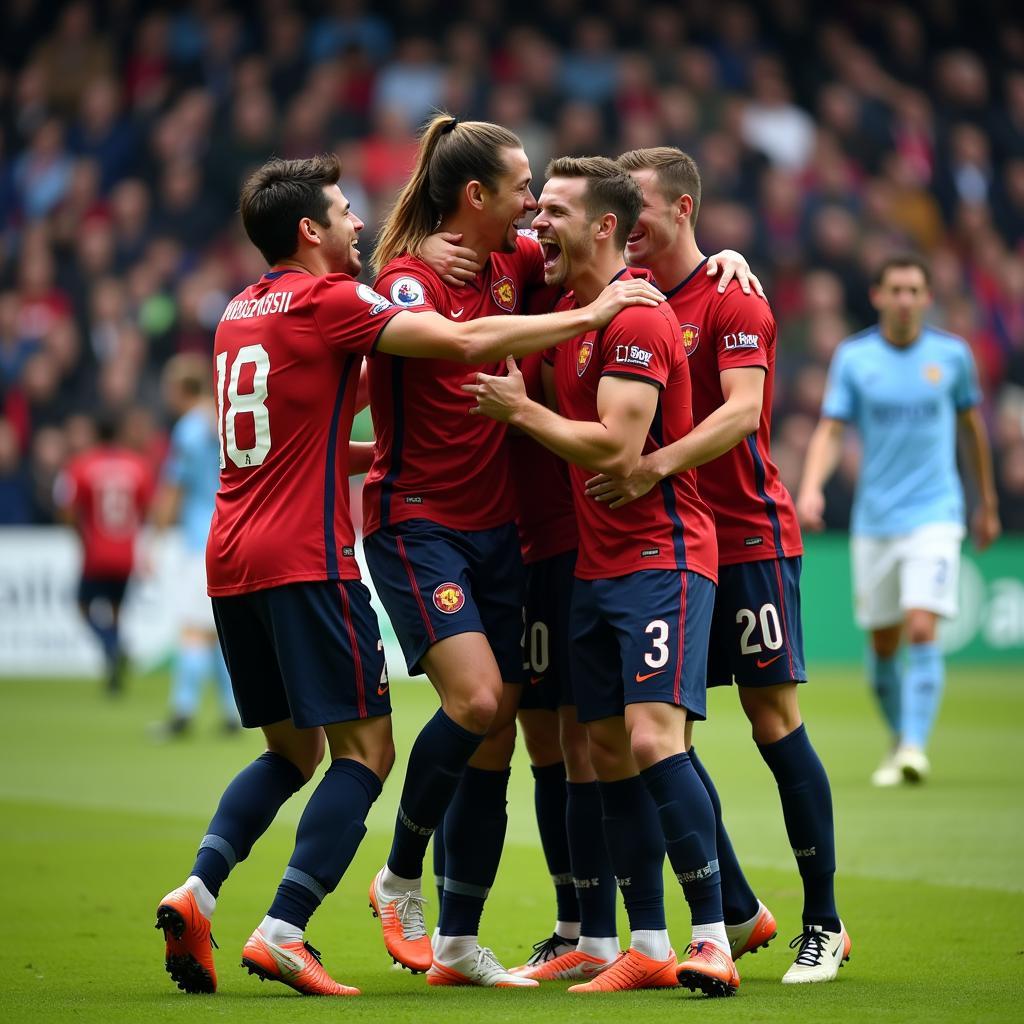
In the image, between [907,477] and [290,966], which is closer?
[290,966]

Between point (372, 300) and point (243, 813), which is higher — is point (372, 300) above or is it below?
above

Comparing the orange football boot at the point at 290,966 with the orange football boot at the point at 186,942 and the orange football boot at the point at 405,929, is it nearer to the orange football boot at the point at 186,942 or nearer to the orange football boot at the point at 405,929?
the orange football boot at the point at 186,942

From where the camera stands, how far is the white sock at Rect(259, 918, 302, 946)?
15.8 ft

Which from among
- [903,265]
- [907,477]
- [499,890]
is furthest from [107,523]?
[499,890]

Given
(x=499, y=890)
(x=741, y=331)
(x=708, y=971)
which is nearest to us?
(x=708, y=971)

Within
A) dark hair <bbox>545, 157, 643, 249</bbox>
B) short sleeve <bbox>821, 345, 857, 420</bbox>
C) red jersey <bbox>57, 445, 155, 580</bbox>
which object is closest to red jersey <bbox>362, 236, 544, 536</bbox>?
dark hair <bbox>545, 157, 643, 249</bbox>

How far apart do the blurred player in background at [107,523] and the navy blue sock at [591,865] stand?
35.7 ft

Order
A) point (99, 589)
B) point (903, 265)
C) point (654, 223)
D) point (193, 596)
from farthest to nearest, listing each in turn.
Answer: point (99, 589)
point (193, 596)
point (903, 265)
point (654, 223)

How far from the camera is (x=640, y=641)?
16.0 ft

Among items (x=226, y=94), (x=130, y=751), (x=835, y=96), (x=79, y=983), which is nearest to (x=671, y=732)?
(x=79, y=983)

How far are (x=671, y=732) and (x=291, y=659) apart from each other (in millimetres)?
1068

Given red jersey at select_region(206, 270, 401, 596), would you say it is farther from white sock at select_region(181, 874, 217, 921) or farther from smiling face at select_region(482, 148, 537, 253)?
white sock at select_region(181, 874, 217, 921)

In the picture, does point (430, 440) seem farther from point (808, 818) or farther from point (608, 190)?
point (808, 818)

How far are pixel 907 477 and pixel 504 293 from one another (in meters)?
5.07
